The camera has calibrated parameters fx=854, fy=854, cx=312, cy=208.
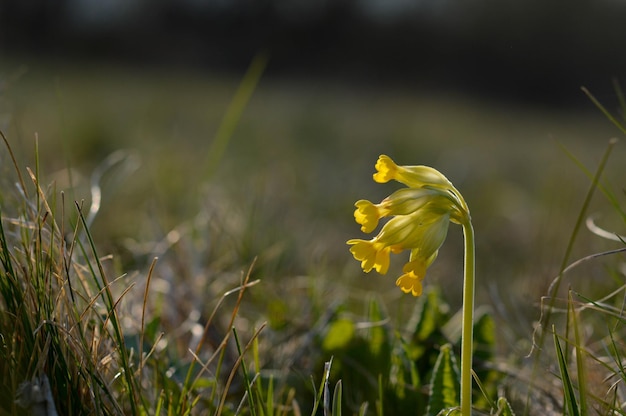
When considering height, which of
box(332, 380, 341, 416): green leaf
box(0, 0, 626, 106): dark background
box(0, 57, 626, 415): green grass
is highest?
box(332, 380, 341, 416): green leaf

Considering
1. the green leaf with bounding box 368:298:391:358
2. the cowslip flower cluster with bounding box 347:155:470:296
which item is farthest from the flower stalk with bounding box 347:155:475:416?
the green leaf with bounding box 368:298:391:358

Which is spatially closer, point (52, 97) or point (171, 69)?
point (52, 97)

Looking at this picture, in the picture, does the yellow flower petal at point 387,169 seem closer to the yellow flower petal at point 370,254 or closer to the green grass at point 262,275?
the yellow flower petal at point 370,254

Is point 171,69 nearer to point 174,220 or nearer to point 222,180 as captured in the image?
point 222,180

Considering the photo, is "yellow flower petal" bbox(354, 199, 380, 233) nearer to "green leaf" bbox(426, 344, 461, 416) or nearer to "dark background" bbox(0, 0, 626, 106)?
"green leaf" bbox(426, 344, 461, 416)

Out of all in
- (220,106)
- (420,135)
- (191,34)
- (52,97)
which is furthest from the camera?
(191,34)

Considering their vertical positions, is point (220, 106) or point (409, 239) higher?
point (409, 239)

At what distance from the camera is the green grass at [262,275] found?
4.13ft

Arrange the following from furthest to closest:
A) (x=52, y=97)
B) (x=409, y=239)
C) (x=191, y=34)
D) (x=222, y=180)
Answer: (x=191, y=34)
(x=52, y=97)
(x=222, y=180)
(x=409, y=239)

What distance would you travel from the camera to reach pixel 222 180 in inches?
185

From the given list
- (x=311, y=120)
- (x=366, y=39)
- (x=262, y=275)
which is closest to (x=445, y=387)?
(x=262, y=275)

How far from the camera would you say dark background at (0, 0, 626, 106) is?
561 inches

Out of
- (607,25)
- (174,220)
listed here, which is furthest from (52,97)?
(607,25)

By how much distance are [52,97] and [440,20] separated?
34.6 ft
